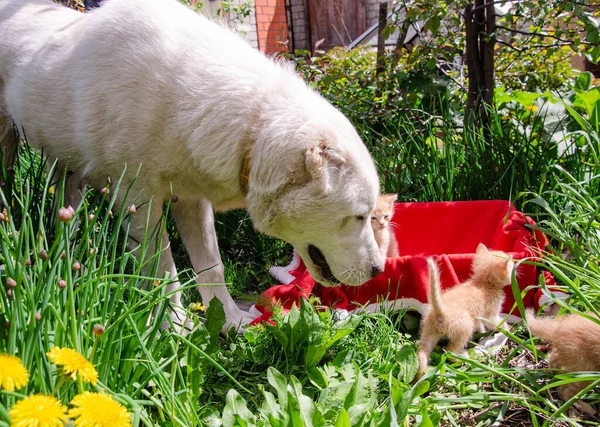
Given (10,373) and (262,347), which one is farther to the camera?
(262,347)

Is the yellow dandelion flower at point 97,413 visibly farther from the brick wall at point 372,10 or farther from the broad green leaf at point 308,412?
the brick wall at point 372,10

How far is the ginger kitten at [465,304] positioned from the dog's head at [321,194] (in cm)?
37

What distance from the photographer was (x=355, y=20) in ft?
43.1

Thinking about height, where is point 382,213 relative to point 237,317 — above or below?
above

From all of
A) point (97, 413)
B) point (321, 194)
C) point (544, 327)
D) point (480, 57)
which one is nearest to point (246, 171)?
point (321, 194)

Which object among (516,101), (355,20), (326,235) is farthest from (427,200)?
(355,20)

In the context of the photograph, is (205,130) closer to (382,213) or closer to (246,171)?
(246,171)

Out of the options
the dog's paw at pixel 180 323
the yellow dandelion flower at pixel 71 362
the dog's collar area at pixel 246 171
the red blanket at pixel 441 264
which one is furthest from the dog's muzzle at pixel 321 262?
the yellow dandelion flower at pixel 71 362

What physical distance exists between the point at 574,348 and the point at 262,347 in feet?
4.04

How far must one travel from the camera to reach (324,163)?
2482mm

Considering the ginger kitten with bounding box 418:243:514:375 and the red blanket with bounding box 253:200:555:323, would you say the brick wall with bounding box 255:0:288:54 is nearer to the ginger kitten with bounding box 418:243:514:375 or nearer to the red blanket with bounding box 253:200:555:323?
the red blanket with bounding box 253:200:555:323

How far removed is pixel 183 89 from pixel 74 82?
0.64m

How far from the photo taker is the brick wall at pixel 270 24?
1184 centimetres

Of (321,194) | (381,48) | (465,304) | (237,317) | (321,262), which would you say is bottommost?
(237,317)
